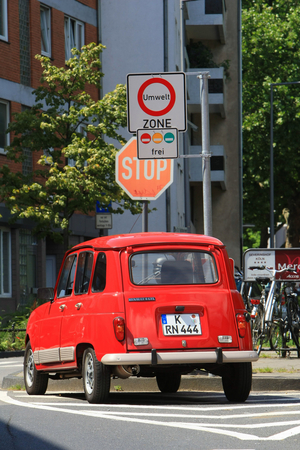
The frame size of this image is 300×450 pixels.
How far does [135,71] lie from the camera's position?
36.8m

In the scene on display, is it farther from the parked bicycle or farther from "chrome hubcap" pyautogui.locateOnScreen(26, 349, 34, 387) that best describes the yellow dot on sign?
"chrome hubcap" pyautogui.locateOnScreen(26, 349, 34, 387)

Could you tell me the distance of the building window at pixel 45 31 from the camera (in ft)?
98.0

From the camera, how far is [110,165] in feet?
77.5

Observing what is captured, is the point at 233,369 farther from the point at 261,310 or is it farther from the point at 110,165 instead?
the point at 110,165

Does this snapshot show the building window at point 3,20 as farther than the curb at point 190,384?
Yes

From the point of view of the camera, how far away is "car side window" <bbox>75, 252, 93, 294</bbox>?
9602 mm

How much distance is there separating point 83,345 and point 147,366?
2.78 feet

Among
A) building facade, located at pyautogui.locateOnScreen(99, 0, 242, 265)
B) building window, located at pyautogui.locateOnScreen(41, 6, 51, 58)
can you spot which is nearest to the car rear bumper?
building facade, located at pyautogui.locateOnScreen(99, 0, 242, 265)

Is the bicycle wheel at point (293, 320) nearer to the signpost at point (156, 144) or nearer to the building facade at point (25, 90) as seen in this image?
the signpost at point (156, 144)

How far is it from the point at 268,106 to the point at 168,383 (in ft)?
120

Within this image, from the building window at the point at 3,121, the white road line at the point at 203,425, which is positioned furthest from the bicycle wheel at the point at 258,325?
the building window at the point at 3,121

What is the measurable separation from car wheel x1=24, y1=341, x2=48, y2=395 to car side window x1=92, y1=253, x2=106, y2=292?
1812 mm

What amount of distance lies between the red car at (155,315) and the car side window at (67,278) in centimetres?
29

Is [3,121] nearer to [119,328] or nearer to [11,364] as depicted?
[11,364]
